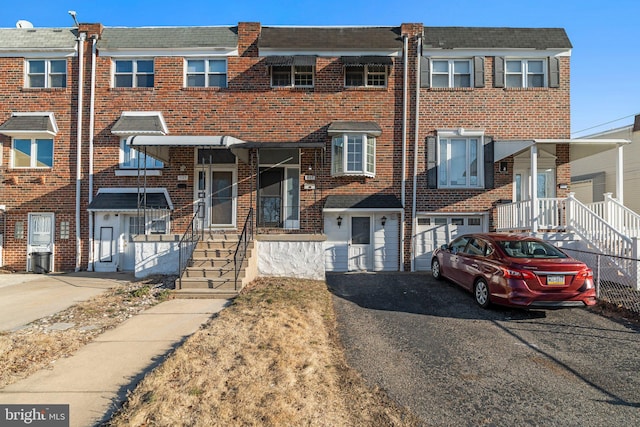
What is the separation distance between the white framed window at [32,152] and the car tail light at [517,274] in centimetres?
1439

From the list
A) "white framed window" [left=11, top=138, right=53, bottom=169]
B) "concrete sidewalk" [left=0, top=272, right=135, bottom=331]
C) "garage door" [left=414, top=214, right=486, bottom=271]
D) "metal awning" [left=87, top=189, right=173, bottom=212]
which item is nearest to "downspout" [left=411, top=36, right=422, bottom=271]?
"garage door" [left=414, top=214, right=486, bottom=271]

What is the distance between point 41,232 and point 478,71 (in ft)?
53.1

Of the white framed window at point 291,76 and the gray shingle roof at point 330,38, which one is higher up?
the gray shingle roof at point 330,38

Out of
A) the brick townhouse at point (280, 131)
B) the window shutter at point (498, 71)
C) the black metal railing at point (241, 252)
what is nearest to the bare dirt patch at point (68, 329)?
the black metal railing at point (241, 252)

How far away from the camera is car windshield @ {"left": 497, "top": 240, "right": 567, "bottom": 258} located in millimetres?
7270

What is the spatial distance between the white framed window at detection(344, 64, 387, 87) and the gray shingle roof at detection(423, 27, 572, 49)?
71.8 inches

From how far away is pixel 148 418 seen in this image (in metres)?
3.12

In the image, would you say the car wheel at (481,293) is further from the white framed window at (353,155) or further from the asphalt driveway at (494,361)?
the white framed window at (353,155)

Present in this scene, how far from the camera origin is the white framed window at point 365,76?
41.2ft

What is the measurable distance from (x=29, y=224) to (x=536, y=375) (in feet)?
49.1

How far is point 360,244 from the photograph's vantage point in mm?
12352

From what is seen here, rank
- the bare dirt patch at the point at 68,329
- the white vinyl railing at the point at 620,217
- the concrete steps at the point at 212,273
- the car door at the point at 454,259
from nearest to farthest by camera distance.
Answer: the bare dirt patch at the point at 68,329, the concrete steps at the point at 212,273, the car door at the point at 454,259, the white vinyl railing at the point at 620,217

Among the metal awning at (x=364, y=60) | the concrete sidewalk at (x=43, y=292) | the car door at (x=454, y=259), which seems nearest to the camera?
the concrete sidewalk at (x=43, y=292)

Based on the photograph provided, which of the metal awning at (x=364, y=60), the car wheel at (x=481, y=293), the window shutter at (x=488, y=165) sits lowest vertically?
the car wheel at (x=481, y=293)
